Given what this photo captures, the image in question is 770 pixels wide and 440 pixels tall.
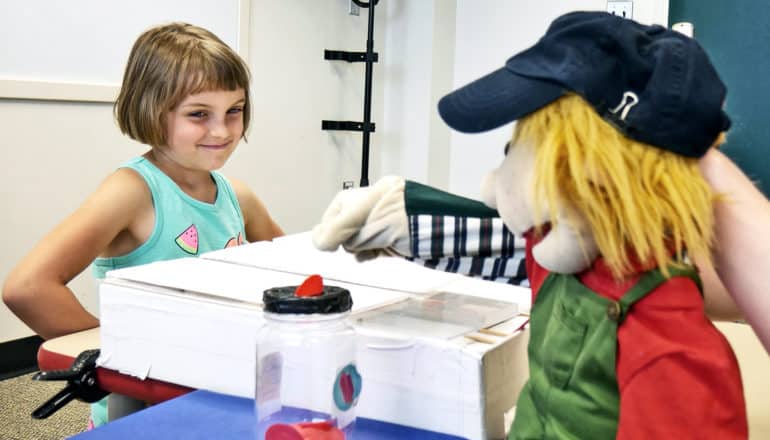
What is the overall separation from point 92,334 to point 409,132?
2.72m

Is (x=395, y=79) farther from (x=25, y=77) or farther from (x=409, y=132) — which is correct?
(x=25, y=77)

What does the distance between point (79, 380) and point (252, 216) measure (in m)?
0.76

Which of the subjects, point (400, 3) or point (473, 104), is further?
point (400, 3)

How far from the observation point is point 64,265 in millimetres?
1044

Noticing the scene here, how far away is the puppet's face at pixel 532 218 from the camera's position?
0.44 m

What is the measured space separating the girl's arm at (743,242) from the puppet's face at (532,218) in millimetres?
100

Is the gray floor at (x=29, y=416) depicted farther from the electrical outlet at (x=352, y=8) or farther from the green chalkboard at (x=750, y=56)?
the green chalkboard at (x=750, y=56)

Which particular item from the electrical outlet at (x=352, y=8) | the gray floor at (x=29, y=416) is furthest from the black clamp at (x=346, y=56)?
the gray floor at (x=29, y=416)

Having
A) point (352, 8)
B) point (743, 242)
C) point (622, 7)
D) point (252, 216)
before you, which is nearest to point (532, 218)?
point (743, 242)

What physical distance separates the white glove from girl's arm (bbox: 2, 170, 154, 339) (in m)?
0.57

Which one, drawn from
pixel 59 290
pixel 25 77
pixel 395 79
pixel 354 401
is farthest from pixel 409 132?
pixel 354 401

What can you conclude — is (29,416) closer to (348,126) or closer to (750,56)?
(348,126)

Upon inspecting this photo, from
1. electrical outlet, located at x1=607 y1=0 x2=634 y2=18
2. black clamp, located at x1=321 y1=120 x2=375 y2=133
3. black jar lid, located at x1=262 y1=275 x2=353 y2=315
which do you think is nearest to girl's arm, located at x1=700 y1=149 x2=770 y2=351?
black jar lid, located at x1=262 y1=275 x2=353 y2=315

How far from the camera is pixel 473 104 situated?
1.52 feet
